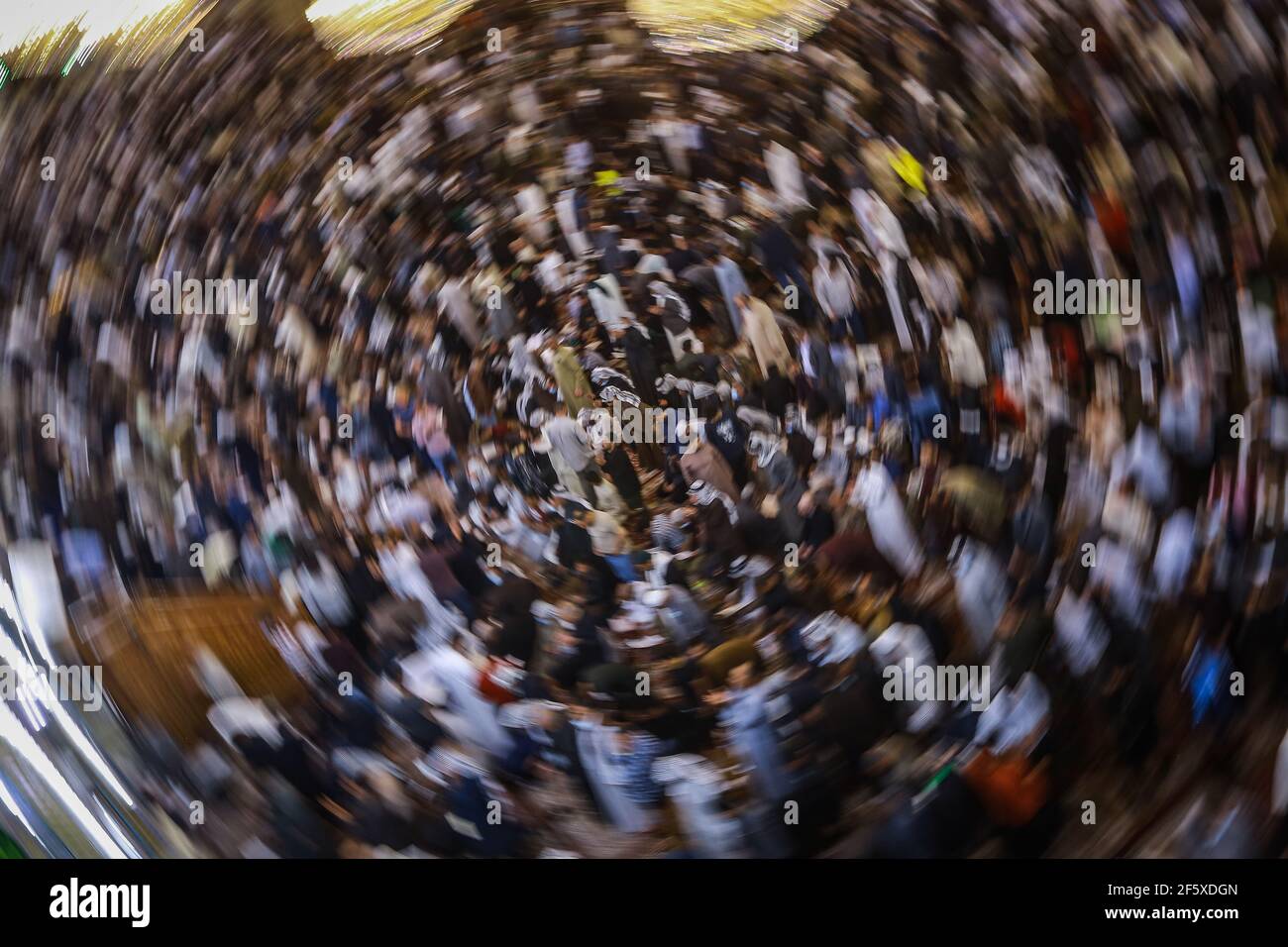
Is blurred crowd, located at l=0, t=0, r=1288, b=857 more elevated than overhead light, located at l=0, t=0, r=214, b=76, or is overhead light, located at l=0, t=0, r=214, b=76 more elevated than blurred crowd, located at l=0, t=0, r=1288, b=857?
overhead light, located at l=0, t=0, r=214, b=76

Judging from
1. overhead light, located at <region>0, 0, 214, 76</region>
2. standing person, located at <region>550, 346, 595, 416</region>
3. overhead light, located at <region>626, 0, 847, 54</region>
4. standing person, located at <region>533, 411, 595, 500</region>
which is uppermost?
overhead light, located at <region>0, 0, 214, 76</region>

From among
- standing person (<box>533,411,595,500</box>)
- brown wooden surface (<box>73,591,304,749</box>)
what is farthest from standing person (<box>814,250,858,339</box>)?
brown wooden surface (<box>73,591,304,749</box>)

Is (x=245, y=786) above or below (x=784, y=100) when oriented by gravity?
below

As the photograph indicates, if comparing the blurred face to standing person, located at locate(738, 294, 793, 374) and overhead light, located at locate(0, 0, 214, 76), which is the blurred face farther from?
overhead light, located at locate(0, 0, 214, 76)

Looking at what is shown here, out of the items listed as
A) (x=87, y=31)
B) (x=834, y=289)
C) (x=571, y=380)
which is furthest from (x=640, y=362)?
(x=87, y=31)

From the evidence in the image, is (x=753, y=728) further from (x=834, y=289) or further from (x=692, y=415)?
(x=834, y=289)

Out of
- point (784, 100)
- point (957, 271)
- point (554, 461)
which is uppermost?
point (784, 100)

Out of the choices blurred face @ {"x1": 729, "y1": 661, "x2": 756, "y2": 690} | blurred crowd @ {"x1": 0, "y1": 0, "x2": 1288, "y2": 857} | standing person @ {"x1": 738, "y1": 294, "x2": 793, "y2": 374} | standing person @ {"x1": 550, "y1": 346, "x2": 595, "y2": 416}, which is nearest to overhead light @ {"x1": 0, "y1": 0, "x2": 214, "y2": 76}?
blurred crowd @ {"x1": 0, "y1": 0, "x2": 1288, "y2": 857}

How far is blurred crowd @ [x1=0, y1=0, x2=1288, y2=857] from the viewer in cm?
104

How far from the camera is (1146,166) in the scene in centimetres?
104

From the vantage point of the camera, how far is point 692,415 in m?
1.08
